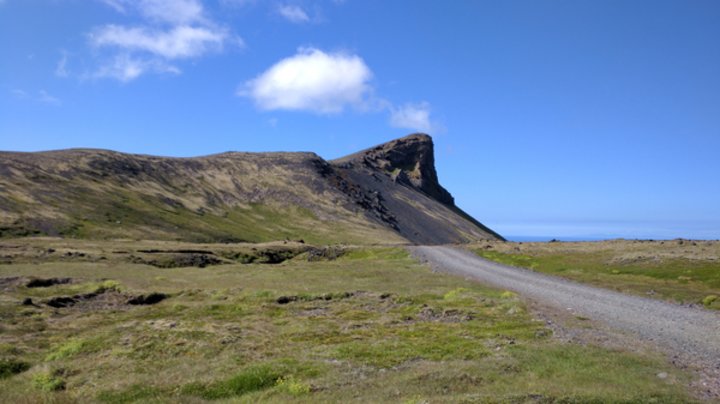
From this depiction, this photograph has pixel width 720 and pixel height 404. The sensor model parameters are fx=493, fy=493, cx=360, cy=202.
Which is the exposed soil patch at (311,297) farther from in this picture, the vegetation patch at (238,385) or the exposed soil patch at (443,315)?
the vegetation patch at (238,385)

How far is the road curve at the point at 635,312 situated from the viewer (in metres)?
21.5

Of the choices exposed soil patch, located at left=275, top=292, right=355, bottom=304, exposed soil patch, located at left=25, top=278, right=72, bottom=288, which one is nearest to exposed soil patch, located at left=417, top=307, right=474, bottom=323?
exposed soil patch, located at left=275, top=292, right=355, bottom=304

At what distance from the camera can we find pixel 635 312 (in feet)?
96.4

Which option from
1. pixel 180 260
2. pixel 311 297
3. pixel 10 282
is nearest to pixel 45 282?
pixel 10 282

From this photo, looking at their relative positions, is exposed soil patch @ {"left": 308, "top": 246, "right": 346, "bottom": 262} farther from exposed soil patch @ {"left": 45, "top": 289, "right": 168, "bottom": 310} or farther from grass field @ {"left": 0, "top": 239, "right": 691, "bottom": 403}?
exposed soil patch @ {"left": 45, "top": 289, "right": 168, "bottom": 310}

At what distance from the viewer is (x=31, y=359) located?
80.0 feet

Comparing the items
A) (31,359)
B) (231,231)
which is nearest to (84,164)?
(231,231)

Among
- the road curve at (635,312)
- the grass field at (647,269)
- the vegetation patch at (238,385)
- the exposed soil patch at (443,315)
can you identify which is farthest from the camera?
the grass field at (647,269)

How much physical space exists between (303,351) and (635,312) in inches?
791

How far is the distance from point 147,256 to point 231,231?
7225 cm

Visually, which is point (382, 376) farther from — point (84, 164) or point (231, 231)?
point (84, 164)

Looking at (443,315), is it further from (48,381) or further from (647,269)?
(647,269)

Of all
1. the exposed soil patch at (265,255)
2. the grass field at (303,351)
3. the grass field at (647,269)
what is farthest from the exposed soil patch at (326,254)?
the grass field at (303,351)

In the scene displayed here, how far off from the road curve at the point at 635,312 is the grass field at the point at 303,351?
10.1ft
